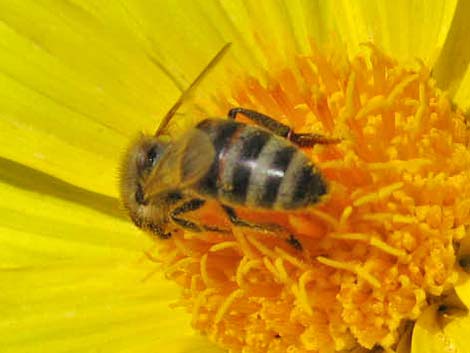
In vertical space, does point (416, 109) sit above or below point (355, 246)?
above

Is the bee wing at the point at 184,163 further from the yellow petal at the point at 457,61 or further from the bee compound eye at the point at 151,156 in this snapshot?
the yellow petal at the point at 457,61

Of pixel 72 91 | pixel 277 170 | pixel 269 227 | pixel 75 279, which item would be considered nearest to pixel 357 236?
pixel 269 227

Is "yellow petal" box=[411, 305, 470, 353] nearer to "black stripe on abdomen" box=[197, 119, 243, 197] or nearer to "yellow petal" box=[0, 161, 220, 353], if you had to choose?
"black stripe on abdomen" box=[197, 119, 243, 197]

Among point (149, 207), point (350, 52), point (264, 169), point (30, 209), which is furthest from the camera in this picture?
point (30, 209)

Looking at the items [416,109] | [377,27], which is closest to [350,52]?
[377,27]

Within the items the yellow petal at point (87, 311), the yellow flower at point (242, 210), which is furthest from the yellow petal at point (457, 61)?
the yellow petal at point (87, 311)

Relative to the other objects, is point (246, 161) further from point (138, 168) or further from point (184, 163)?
point (138, 168)

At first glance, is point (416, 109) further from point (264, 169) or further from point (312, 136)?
point (264, 169)
